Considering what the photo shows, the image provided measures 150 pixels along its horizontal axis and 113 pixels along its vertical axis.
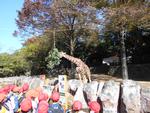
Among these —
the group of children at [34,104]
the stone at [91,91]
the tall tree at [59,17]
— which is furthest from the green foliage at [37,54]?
the group of children at [34,104]

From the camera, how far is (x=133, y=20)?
888 inches

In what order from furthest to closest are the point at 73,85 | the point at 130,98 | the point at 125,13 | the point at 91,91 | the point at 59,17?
the point at 59,17 < the point at 125,13 < the point at 73,85 < the point at 91,91 < the point at 130,98

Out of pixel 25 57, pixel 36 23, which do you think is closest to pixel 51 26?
pixel 36 23

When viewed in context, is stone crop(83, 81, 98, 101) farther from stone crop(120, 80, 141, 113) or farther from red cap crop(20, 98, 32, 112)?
red cap crop(20, 98, 32, 112)

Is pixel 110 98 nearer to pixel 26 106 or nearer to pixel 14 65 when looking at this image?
pixel 26 106

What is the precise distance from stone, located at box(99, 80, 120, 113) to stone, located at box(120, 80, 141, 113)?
0.60ft

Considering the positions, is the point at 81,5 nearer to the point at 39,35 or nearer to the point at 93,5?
the point at 93,5

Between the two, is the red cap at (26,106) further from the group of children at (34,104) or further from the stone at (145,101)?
the stone at (145,101)

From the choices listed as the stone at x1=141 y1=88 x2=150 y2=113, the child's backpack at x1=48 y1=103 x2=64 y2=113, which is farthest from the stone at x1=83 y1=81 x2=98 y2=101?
the child's backpack at x1=48 y1=103 x2=64 y2=113

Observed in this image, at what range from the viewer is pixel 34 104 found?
9.61 meters

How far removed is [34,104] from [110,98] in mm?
1926

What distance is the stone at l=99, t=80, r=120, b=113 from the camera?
9.97 metres

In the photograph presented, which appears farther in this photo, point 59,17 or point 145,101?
point 59,17

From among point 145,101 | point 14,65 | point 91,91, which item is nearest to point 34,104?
point 91,91
